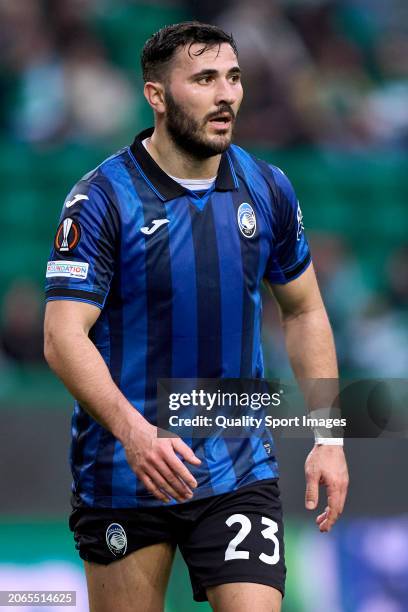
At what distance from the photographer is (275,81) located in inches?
339

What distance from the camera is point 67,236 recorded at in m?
3.30

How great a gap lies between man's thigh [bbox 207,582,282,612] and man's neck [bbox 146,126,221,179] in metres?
1.17

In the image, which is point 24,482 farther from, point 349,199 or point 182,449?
point 349,199

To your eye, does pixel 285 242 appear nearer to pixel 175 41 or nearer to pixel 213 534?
pixel 175 41

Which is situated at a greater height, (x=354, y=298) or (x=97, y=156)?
(x=97, y=156)

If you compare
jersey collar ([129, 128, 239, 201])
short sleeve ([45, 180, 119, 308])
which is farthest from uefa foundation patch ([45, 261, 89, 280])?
jersey collar ([129, 128, 239, 201])

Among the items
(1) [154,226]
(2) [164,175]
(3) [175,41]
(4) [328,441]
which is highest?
(3) [175,41]

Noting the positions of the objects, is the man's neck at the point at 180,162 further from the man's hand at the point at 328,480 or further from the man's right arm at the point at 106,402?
the man's hand at the point at 328,480

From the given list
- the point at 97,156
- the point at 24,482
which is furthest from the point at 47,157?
the point at 24,482

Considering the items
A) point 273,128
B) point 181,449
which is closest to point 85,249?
point 181,449

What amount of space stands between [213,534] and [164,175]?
1.03m

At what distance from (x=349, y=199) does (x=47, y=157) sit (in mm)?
2218

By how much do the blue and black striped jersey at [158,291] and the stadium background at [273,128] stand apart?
3.92 metres

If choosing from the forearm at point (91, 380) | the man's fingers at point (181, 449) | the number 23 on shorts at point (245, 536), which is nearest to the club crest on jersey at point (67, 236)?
the forearm at point (91, 380)
